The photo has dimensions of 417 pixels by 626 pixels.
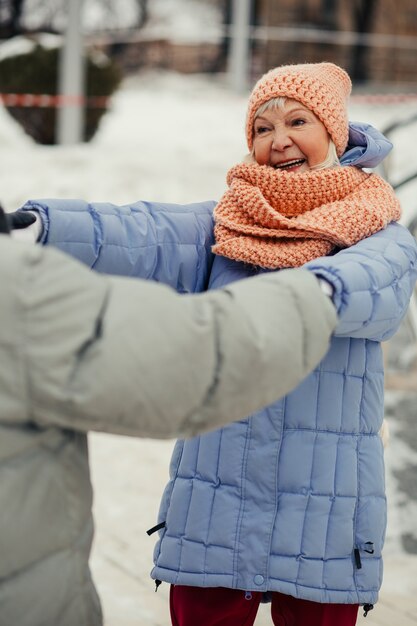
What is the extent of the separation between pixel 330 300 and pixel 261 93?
0.81 meters

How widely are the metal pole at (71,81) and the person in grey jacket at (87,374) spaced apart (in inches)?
423

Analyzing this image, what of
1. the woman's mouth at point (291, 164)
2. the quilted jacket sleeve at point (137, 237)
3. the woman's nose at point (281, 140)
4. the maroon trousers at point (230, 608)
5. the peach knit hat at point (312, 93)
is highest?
the peach knit hat at point (312, 93)

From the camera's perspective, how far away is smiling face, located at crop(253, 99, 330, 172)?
223cm

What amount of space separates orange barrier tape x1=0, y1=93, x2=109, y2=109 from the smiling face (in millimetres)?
9930

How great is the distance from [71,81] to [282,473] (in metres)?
10.3

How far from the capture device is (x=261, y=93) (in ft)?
7.51

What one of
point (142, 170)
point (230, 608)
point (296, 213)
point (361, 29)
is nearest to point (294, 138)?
point (296, 213)

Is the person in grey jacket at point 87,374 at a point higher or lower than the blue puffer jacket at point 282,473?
higher

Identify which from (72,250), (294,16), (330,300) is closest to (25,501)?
(330,300)

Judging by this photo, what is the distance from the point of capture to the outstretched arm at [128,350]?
1.29m

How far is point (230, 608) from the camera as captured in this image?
2.28 metres

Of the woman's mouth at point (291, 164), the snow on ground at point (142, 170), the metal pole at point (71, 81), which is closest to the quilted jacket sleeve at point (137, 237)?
the woman's mouth at point (291, 164)

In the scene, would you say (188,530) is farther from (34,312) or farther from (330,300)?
(34,312)

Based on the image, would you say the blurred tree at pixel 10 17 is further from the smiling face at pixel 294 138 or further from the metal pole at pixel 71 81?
the smiling face at pixel 294 138
